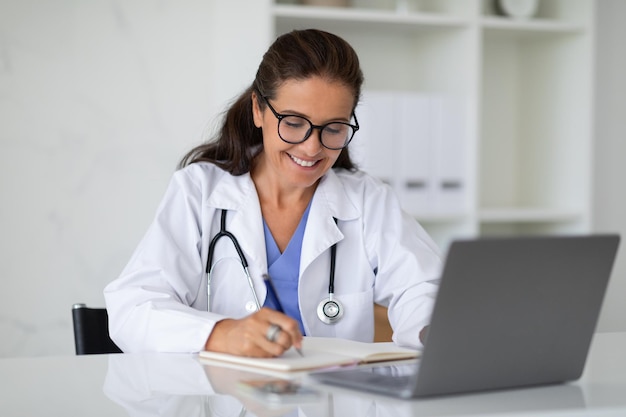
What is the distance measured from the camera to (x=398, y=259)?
195cm

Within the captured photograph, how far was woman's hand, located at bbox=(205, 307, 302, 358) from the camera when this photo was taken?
136 centimetres

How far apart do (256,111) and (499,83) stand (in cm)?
169

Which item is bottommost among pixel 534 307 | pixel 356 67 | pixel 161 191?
pixel 161 191

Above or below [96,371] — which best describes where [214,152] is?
above

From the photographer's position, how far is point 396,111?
2.96m

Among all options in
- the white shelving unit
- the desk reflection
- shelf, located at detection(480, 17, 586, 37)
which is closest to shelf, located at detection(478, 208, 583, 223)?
the white shelving unit

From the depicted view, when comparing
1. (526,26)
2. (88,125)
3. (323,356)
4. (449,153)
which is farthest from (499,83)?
(323,356)

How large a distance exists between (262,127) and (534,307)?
→ 1.07 metres

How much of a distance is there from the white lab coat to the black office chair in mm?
127

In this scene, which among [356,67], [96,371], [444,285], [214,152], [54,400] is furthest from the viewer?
[214,152]

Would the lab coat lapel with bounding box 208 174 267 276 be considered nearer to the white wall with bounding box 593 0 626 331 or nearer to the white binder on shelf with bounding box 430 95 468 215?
the white binder on shelf with bounding box 430 95 468 215

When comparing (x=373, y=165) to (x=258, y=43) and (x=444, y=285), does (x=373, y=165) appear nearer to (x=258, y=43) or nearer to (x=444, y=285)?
(x=258, y=43)

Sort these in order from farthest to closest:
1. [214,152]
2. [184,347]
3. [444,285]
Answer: [214,152] < [184,347] < [444,285]

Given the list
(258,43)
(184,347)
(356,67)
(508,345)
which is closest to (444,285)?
(508,345)
